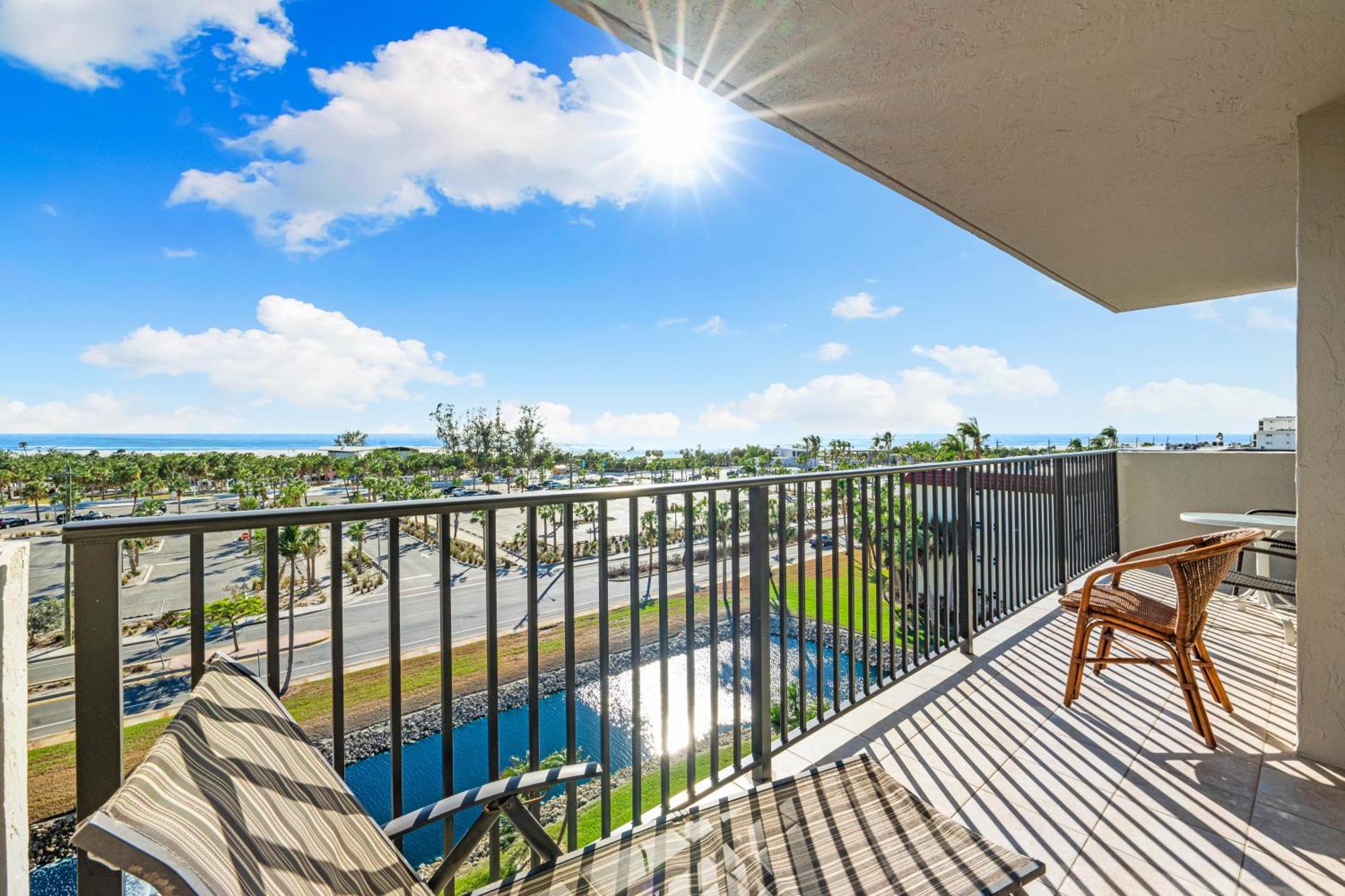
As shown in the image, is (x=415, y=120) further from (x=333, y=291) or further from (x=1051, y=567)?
(x=1051, y=567)

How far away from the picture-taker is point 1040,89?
213 cm

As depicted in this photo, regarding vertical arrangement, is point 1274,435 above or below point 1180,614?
above

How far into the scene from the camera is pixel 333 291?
5084cm

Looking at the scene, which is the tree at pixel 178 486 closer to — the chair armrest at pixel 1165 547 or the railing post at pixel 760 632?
the railing post at pixel 760 632

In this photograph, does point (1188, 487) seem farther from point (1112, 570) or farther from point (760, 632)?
point (760, 632)

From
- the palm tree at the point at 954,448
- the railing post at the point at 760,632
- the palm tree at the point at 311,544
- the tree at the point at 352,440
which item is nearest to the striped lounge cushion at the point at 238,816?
the palm tree at the point at 311,544

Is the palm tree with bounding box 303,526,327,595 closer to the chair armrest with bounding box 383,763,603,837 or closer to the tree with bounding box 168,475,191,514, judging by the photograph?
the chair armrest with bounding box 383,763,603,837

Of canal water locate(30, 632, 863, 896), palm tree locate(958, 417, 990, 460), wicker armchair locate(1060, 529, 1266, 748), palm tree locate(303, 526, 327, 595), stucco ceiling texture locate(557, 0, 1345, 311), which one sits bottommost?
canal water locate(30, 632, 863, 896)

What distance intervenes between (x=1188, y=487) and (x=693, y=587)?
5.36 metres

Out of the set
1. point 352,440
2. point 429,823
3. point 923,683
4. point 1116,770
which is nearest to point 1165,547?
point 1116,770

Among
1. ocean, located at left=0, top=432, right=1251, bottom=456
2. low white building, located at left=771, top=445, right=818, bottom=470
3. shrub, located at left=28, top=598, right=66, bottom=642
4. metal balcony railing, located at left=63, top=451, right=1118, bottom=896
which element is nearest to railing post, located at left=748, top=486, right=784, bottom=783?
metal balcony railing, located at left=63, top=451, right=1118, bottom=896

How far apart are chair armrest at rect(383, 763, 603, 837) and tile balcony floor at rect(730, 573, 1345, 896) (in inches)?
46.6

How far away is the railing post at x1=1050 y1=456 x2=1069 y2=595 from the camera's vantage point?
419 cm

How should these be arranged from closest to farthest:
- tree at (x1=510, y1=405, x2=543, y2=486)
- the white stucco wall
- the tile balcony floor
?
the tile balcony floor → the white stucco wall → tree at (x1=510, y1=405, x2=543, y2=486)
